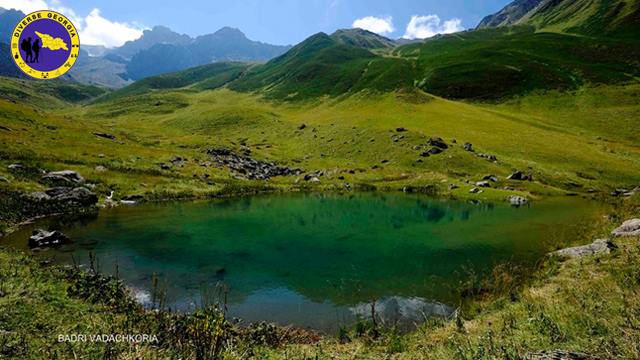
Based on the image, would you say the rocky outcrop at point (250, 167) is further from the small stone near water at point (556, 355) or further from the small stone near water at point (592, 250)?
the small stone near water at point (556, 355)

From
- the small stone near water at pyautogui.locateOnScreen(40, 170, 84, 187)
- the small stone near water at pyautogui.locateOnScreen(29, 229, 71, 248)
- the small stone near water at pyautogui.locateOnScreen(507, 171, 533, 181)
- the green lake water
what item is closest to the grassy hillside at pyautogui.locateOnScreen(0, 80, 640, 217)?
the small stone near water at pyautogui.locateOnScreen(507, 171, 533, 181)

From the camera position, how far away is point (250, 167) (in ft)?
310

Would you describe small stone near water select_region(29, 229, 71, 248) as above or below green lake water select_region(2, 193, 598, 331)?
above

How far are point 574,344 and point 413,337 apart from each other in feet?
20.9

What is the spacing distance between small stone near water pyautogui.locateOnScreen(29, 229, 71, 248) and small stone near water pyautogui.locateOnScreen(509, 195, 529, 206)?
62456 millimetres

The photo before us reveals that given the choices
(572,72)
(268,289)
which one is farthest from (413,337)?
(572,72)

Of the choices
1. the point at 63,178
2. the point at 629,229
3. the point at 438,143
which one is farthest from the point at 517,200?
the point at 63,178

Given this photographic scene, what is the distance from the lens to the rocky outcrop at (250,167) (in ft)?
293

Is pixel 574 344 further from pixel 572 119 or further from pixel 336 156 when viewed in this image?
pixel 572 119

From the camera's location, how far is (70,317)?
15.7 metres

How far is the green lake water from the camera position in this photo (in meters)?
24.7

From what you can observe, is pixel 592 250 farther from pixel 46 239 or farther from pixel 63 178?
pixel 63 178

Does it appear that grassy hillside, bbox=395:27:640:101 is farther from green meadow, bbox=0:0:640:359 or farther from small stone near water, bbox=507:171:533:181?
small stone near water, bbox=507:171:533:181

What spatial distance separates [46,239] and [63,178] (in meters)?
27.7
